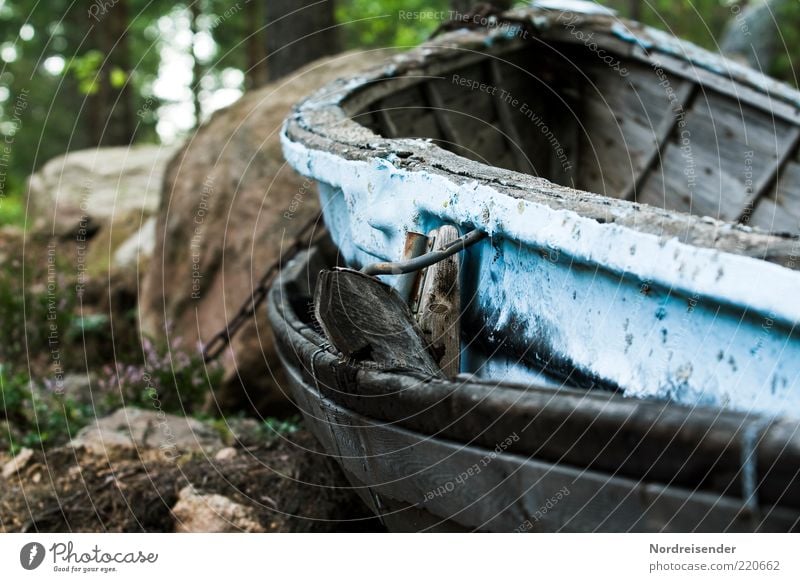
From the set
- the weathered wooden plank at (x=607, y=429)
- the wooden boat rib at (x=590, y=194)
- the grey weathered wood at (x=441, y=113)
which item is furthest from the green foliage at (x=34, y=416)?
the weathered wooden plank at (x=607, y=429)

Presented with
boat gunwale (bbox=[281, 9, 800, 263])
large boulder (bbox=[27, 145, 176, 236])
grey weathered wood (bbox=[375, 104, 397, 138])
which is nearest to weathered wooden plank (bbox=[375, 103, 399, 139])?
grey weathered wood (bbox=[375, 104, 397, 138])

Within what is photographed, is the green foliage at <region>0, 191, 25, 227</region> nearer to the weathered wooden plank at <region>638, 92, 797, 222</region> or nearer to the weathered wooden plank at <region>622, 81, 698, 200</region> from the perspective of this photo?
the weathered wooden plank at <region>622, 81, 698, 200</region>

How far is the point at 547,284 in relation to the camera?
5.55ft

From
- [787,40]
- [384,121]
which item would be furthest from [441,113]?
[787,40]

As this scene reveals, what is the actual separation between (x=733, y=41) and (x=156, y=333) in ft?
33.0

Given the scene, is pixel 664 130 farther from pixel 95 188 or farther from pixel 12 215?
pixel 12 215

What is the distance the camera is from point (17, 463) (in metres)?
3.06

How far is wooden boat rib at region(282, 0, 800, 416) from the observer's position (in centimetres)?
131

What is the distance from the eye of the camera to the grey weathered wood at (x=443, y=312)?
198 cm

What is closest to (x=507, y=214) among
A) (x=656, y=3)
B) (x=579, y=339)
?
(x=579, y=339)

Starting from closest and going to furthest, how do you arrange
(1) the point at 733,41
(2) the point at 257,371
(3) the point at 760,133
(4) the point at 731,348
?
(4) the point at 731,348
(3) the point at 760,133
(2) the point at 257,371
(1) the point at 733,41

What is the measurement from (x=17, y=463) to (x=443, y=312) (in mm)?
1932

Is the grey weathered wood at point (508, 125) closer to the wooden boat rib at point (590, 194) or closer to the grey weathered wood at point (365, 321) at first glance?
the wooden boat rib at point (590, 194)
